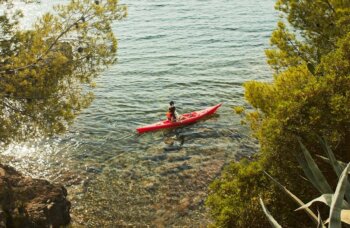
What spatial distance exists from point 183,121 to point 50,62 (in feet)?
36.3

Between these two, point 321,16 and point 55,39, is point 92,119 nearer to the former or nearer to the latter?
point 55,39

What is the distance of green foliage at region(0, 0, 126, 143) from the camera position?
12.3m

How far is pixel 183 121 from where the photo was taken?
2259 centimetres

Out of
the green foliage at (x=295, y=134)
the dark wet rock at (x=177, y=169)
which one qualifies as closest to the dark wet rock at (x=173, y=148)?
the dark wet rock at (x=177, y=169)

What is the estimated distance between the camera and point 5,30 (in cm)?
1295

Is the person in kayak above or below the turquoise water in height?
above

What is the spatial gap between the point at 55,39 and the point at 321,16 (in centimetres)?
964

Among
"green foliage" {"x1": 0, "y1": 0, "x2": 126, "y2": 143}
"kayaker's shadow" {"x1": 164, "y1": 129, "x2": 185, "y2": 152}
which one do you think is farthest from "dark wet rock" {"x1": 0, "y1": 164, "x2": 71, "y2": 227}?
"kayaker's shadow" {"x1": 164, "y1": 129, "x2": 185, "y2": 152}

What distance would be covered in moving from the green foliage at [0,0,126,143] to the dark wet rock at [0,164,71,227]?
1.96 m

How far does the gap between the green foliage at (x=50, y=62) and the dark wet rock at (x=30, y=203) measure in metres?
1.96

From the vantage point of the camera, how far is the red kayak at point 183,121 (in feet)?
72.3

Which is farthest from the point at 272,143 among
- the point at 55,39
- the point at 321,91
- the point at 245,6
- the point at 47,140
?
the point at 245,6

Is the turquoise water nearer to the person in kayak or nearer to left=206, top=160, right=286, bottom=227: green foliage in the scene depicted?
the person in kayak

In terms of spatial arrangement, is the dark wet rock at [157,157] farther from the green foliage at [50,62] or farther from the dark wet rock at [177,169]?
the green foliage at [50,62]
